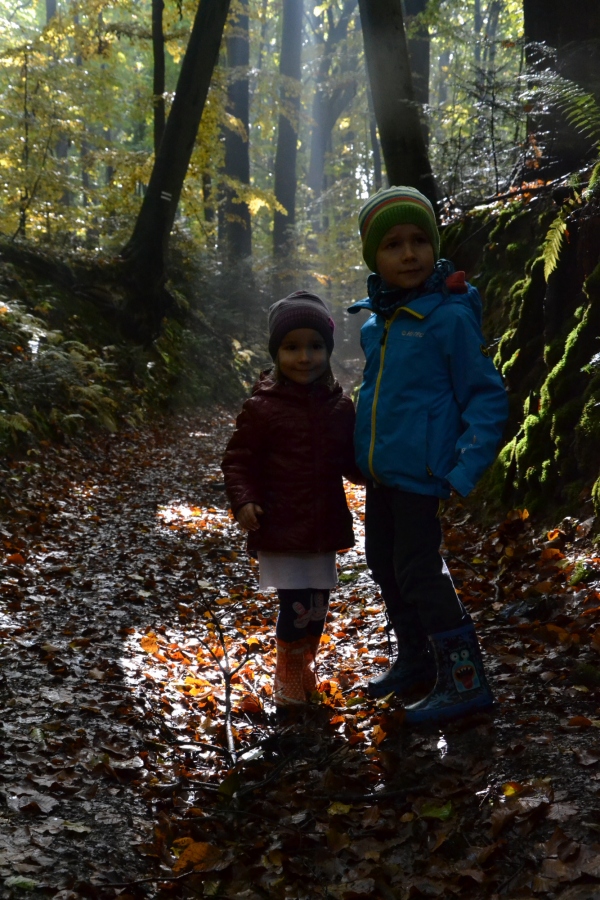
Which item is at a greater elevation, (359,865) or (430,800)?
(430,800)

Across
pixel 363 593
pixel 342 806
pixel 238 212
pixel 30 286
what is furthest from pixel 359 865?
pixel 238 212

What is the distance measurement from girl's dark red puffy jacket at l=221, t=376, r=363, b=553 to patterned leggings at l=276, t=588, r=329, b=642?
25 centimetres

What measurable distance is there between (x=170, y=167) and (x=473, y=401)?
10.9 meters

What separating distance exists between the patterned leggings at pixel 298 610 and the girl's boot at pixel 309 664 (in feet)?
0.19

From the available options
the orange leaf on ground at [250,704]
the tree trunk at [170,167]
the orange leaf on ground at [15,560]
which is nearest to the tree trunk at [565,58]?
the orange leaf on ground at [250,704]

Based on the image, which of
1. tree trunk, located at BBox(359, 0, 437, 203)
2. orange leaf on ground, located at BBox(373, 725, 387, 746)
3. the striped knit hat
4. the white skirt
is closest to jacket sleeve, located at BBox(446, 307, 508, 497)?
the striped knit hat

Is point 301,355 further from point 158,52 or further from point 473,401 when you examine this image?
point 158,52

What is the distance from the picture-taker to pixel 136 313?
13.3m

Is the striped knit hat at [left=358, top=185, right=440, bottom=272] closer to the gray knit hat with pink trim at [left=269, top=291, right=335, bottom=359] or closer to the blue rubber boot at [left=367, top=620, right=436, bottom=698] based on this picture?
the gray knit hat with pink trim at [left=269, top=291, right=335, bottom=359]

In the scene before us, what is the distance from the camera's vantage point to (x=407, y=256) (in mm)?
3148

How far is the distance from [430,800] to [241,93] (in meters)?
22.1

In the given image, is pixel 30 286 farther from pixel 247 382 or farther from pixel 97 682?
Answer: pixel 97 682

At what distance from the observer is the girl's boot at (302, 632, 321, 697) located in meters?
3.57

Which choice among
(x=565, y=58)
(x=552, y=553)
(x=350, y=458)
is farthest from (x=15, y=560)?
(x=565, y=58)
